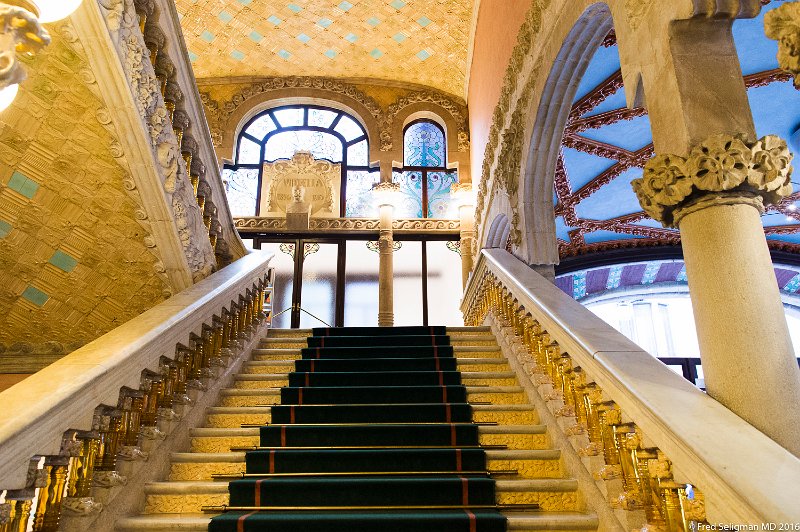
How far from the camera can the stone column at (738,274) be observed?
7.50ft

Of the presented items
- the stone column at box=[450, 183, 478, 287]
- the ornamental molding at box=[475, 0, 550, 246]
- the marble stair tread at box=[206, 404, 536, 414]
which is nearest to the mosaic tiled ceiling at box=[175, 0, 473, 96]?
the stone column at box=[450, 183, 478, 287]

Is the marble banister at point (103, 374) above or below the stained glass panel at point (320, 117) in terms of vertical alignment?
below

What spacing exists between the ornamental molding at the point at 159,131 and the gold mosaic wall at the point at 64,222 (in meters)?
0.23

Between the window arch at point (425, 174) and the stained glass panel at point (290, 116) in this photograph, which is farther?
the stained glass panel at point (290, 116)

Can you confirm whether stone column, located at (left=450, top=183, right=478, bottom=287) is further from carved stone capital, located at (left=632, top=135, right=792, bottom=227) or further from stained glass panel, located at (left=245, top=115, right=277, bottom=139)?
carved stone capital, located at (left=632, top=135, right=792, bottom=227)

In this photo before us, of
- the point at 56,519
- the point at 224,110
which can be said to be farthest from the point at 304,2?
the point at 56,519

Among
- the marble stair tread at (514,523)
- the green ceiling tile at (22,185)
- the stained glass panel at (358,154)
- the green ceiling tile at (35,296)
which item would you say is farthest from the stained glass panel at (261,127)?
the marble stair tread at (514,523)

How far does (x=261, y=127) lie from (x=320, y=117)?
3.91 feet

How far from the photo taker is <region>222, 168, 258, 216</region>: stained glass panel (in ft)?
37.2

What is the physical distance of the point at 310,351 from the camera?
5301 mm

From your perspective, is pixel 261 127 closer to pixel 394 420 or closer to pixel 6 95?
pixel 394 420

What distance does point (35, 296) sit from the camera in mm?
5059

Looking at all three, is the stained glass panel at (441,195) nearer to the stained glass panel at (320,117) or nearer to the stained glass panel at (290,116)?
the stained glass panel at (320,117)

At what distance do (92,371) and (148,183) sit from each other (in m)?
2.00
